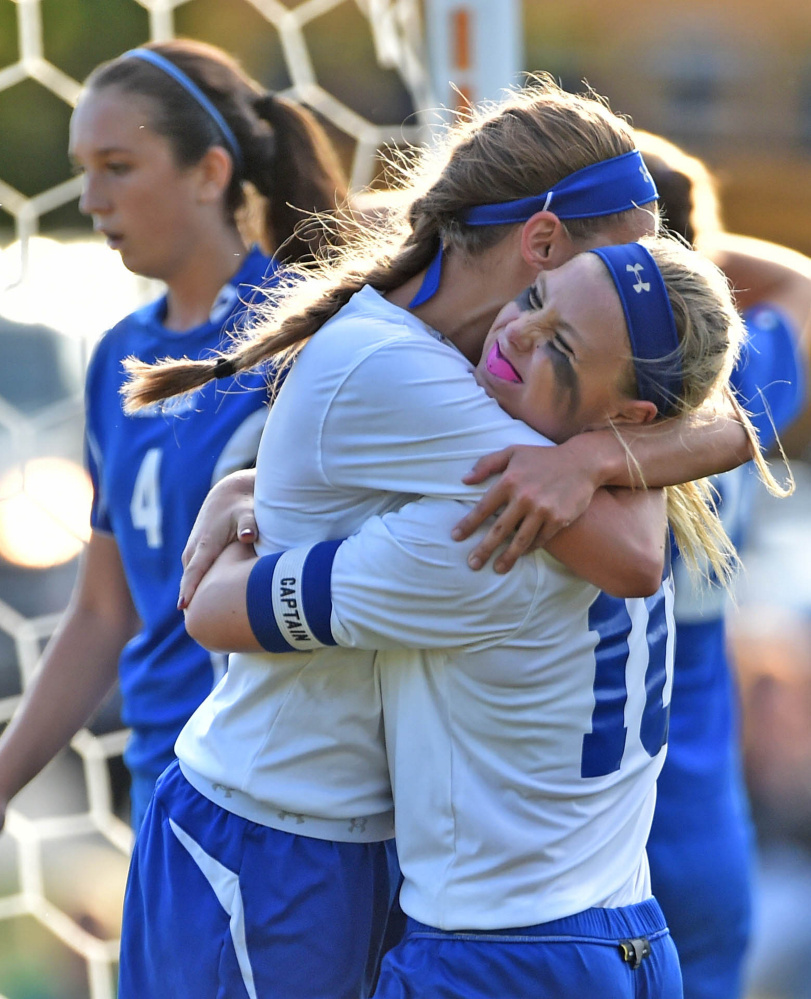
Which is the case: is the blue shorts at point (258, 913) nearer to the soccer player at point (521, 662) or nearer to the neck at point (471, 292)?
the soccer player at point (521, 662)

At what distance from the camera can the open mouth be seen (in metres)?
1.13

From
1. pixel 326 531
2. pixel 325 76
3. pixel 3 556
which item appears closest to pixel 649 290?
pixel 326 531

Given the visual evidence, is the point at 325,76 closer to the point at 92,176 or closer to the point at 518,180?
the point at 92,176

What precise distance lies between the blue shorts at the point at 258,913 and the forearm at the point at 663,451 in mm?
446

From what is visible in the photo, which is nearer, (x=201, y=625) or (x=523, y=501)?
(x=523, y=501)

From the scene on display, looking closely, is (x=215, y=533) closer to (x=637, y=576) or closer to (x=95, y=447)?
(x=637, y=576)

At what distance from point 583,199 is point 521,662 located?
457mm

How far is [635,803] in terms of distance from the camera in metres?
1.20

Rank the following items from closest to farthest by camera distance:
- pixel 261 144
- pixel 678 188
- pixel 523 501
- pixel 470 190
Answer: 1. pixel 523 501
2. pixel 470 190
3. pixel 678 188
4. pixel 261 144

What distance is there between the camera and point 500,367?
3.75 ft

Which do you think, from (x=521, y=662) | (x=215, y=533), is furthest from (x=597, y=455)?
(x=215, y=533)

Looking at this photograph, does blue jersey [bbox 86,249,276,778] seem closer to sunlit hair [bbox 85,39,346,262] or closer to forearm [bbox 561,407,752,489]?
sunlit hair [bbox 85,39,346,262]

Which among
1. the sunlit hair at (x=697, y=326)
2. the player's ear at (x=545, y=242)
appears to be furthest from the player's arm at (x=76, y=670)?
the sunlit hair at (x=697, y=326)

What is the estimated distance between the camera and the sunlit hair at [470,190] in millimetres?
1227
